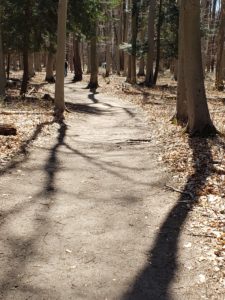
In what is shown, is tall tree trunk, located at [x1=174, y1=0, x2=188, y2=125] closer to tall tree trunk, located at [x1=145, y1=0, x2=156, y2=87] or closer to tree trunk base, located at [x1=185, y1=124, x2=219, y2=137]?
tree trunk base, located at [x1=185, y1=124, x2=219, y2=137]

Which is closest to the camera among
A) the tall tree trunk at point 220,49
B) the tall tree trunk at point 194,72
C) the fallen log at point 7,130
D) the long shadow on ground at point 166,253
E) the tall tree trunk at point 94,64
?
the long shadow on ground at point 166,253

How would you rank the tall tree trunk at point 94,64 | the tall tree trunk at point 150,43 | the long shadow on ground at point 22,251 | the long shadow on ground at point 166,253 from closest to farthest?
the long shadow on ground at point 22,251, the long shadow on ground at point 166,253, the tall tree trunk at point 94,64, the tall tree trunk at point 150,43

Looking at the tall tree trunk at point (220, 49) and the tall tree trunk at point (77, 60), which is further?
the tall tree trunk at point (77, 60)

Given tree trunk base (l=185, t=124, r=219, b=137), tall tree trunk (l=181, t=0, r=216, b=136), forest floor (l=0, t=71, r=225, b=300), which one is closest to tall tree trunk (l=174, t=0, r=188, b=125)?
forest floor (l=0, t=71, r=225, b=300)

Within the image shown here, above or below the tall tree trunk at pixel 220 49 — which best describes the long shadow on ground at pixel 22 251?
below

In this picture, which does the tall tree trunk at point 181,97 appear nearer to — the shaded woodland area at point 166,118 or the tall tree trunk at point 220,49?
the shaded woodland area at point 166,118

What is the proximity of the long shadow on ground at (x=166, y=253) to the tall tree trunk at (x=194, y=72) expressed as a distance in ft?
8.07

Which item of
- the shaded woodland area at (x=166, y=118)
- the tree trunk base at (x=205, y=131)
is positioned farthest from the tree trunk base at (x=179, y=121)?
the tree trunk base at (x=205, y=131)

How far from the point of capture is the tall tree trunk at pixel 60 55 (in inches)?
497

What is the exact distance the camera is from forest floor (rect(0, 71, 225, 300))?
3.96 meters

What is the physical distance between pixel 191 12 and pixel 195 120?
2368 millimetres

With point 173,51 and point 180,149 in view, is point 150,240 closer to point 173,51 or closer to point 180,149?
point 180,149

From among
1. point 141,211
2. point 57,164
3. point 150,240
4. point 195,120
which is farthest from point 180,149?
point 150,240

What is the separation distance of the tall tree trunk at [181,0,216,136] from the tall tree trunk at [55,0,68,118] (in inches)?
172
